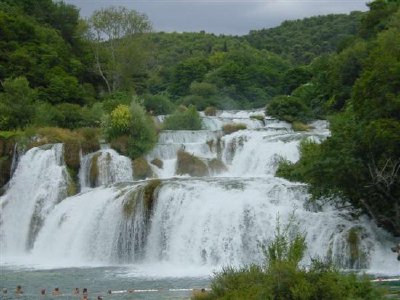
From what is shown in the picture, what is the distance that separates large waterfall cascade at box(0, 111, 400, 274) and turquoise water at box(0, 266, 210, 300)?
8.02 feet

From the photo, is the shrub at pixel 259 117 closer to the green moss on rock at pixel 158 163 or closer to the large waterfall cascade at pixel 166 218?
the large waterfall cascade at pixel 166 218

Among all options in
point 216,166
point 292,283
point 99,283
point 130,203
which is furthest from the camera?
point 216,166

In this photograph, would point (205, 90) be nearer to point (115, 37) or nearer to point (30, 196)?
point (115, 37)

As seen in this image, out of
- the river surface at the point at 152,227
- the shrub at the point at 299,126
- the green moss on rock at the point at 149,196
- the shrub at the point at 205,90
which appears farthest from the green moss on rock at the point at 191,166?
the shrub at the point at 205,90

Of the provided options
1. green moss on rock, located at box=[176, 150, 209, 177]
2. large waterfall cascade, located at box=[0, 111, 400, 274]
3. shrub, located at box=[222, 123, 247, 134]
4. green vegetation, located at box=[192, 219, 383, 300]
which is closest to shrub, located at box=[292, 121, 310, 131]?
shrub, located at box=[222, 123, 247, 134]

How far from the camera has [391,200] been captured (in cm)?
2509

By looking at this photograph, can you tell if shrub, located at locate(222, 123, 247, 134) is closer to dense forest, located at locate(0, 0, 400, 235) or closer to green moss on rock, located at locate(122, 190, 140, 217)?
dense forest, located at locate(0, 0, 400, 235)

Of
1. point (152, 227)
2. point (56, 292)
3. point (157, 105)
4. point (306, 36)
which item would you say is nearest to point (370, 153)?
point (152, 227)

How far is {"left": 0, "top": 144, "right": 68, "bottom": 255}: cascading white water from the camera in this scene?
113ft

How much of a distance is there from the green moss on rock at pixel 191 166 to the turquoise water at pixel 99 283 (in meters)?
11.9

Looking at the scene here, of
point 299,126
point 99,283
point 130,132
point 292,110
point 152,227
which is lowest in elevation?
point 99,283

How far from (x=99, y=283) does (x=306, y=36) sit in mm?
84544

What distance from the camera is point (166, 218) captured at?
96.4ft

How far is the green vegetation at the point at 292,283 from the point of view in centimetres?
1386
